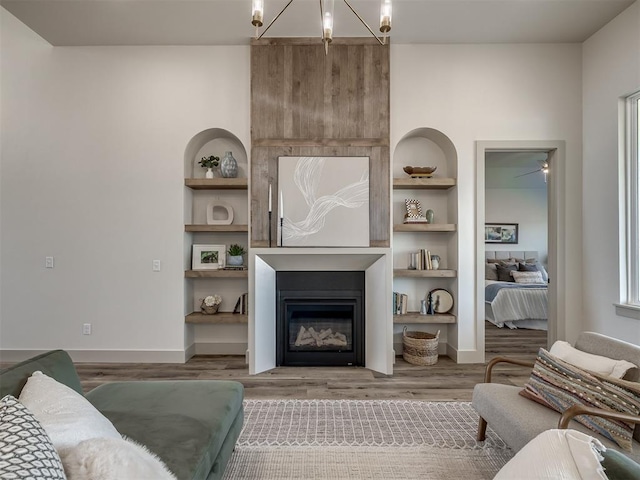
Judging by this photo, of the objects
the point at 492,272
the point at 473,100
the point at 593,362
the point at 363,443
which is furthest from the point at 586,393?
the point at 492,272

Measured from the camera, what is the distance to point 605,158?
3.32 metres

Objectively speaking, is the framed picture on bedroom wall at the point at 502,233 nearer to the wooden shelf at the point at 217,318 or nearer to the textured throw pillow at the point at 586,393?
the wooden shelf at the point at 217,318

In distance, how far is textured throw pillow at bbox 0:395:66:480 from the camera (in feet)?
2.50

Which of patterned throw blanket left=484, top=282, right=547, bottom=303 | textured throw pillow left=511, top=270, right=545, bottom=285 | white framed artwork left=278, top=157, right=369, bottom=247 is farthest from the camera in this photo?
textured throw pillow left=511, top=270, right=545, bottom=285

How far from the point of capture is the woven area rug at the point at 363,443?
Answer: 74.5 inches

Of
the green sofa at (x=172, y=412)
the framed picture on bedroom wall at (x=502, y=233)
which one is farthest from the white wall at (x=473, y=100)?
the framed picture on bedroom wall at (x=502, y=233)

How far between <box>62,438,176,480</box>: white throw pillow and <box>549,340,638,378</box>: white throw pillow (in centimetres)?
194

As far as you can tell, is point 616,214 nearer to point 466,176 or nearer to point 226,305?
point 466,176

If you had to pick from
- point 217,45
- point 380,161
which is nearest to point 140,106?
point 217,45

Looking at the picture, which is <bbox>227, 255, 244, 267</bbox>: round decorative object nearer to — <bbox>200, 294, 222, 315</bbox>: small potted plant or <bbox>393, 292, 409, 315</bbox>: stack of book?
<bbox>200, 294, 222, 315</bbox>: small potted plant

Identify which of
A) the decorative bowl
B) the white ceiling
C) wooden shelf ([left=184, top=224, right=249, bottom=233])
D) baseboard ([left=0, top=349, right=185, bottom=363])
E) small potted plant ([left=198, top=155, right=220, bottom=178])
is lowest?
baseboard ([left=0, top=349, right=185, bottom=363])

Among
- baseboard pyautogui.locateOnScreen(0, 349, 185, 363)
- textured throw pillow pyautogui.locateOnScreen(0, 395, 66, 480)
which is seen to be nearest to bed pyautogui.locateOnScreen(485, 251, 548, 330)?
baseboard pyautogui.locateOnScreen(0, 349, 185, 363)

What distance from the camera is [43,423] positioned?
3.41ft

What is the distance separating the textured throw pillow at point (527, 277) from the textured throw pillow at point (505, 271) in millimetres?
126
